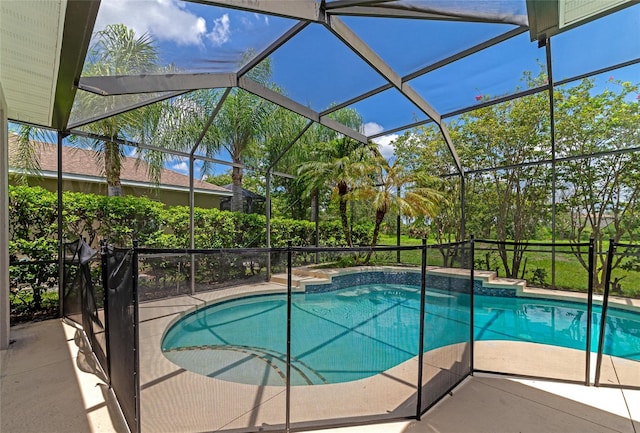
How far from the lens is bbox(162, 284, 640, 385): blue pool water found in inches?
118

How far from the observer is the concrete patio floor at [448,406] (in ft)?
7.72

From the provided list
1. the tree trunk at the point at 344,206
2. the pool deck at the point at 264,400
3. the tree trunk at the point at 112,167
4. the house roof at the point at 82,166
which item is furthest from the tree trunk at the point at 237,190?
the pool deck at the point at 264,400

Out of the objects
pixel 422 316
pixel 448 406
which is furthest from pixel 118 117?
pixel 448 406

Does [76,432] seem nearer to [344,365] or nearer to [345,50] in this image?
[344,365]

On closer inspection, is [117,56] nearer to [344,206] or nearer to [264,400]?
[264,400]

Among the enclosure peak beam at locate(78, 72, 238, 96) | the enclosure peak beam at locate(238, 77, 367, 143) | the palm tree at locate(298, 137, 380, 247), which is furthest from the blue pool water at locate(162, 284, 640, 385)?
the palm tree at locate(298, 137, 380, 247)

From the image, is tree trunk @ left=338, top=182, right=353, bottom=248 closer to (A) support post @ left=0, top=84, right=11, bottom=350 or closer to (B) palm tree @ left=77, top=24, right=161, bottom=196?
(B) palm tree @ left=77, top=24, right=161, bottom=196

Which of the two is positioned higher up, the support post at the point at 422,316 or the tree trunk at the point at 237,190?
the tree trunk at the point at 237,190

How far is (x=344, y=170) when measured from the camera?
10117 mm

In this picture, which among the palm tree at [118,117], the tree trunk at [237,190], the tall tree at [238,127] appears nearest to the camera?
the palm tree at [118,117]

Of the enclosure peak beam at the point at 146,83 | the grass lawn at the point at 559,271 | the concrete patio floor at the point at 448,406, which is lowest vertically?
the concrete patio floor at the point at 448,406

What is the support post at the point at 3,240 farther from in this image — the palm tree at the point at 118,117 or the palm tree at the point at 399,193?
the palm tree at the point at 399,193

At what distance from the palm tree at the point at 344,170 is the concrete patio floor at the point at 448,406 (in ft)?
24.6

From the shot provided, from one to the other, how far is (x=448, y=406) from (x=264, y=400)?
Result: 65.1 inches
